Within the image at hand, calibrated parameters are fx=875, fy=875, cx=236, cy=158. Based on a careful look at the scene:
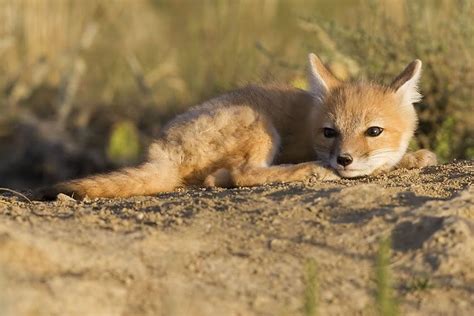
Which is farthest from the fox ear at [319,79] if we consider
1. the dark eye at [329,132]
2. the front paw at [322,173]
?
the front paw at [322,173]

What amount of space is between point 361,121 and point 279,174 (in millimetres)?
763

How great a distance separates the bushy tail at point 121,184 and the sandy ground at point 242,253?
0.58 meters

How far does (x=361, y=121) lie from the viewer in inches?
254

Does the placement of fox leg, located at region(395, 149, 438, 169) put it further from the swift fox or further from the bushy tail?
the bushy tail

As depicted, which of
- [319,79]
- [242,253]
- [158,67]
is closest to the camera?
[242,253]

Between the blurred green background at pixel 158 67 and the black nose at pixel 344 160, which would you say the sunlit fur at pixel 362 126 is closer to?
the black nose at pixel 344 160

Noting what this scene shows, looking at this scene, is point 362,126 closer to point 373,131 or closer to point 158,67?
point 373,131

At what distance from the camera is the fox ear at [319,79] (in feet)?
22.5

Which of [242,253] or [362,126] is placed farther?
[362,126]

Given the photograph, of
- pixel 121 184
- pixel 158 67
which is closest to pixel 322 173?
→ pixel 121 184

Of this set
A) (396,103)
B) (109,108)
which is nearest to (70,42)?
(109,108)

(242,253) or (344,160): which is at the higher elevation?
(344,160)

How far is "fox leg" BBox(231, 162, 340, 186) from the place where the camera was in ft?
20.3

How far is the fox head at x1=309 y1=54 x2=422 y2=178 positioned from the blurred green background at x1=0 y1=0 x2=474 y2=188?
1.61 meters
